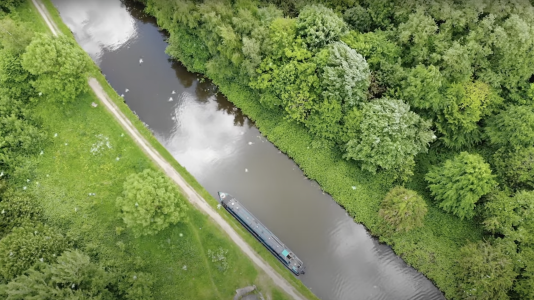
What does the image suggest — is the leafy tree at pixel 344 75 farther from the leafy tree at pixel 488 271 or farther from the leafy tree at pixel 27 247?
the leafy tree at pixel 27 247

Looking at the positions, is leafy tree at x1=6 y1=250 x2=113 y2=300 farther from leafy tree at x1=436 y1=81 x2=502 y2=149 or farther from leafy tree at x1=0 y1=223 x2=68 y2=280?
leafy tree at x1=436 y1=81 x2=502 y2=149

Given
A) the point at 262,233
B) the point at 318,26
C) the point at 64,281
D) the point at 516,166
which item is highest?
the point at 318,26

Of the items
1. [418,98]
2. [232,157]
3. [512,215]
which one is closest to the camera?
[512,215]

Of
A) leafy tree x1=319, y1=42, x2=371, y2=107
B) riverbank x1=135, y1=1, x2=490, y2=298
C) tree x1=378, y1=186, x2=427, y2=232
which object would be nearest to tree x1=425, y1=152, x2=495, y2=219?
riverbank x1=135, y1=1, x2=490, y2=298

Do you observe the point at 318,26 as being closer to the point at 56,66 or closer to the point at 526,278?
the point at 56,66

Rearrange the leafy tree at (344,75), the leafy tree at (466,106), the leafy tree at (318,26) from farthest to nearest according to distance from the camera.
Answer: the leafy tree at (318,26)
the leafy tree at (466,106)
the leafy tree at (344,75)

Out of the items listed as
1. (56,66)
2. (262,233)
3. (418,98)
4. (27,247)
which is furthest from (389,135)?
(56,66)

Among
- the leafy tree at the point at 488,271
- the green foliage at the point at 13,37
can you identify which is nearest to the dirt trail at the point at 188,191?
the green foliage at the point at 13,37
